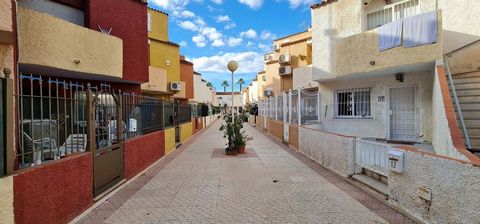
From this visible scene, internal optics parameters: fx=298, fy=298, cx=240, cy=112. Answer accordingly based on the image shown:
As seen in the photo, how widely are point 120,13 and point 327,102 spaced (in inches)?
417

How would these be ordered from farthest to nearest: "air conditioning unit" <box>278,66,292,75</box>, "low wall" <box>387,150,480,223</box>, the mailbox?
"air conditioning unit" <box>278,66,292,75</box>
the mailbox
"low wall" <box>387,150,480,223</box>

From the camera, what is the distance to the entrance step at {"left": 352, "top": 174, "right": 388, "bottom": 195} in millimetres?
5984

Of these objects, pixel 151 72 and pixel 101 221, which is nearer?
pixel 101 221

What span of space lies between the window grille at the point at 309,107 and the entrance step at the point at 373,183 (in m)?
6.80

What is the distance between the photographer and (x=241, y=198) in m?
6.00

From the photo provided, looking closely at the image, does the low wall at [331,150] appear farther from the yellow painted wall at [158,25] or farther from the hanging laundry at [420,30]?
the yellow painted wall at [158,25]

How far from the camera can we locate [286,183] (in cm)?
722

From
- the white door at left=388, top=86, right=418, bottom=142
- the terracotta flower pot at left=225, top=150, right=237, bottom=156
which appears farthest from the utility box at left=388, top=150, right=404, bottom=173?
the white door at left=388, top=86, right=418, bottom=142

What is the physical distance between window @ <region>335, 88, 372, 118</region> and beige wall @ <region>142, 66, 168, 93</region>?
11583 mm

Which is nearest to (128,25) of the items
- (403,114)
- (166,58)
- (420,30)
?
(166,58)

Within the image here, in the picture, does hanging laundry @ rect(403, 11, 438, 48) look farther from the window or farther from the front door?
the front door

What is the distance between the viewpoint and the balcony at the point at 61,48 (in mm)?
A: 8453

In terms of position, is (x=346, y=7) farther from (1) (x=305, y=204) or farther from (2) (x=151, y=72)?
(2) (x=151, y=72)

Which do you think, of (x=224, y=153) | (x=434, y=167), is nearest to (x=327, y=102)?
(x=224, y=153)
